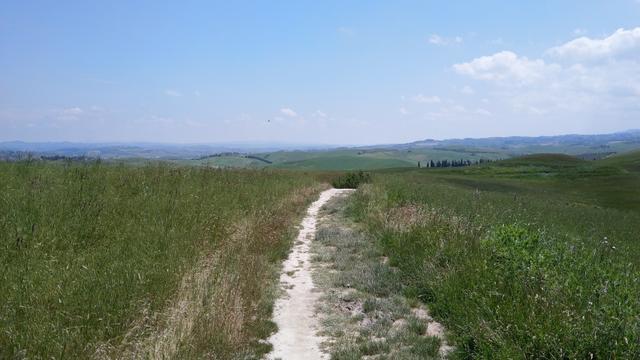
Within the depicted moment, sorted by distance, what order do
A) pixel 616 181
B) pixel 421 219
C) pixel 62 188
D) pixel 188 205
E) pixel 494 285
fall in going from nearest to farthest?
pixel 494 285 < pixel 62 188 < pixel 188 205 < pixel 421 219 < pixel 616 181

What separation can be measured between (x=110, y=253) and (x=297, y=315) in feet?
10.9

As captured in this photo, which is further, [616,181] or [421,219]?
[616,181]

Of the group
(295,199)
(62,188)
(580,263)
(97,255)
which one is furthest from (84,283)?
(295,199)

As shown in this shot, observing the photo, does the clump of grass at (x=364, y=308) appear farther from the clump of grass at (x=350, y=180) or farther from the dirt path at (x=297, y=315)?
the clump of grass at (x=350, y=180)

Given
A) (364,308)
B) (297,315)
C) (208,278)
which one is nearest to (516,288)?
(364,308)

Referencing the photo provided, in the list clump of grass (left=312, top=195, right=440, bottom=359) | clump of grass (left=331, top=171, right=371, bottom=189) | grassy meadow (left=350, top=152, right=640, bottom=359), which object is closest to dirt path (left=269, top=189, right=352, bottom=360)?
clump of grass (left=312, top=195, right=440, bottom=359)

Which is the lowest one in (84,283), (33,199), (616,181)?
(616,181)

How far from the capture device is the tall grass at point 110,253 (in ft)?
17.4

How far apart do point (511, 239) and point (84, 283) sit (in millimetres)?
7648

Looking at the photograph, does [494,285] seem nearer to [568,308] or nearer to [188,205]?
[568,308]

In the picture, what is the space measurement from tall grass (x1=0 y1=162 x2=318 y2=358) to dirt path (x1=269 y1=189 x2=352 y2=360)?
322 millimetres

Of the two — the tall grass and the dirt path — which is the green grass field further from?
the dirt path

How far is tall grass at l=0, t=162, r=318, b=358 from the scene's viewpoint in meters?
5.30

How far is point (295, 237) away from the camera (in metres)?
15.2
